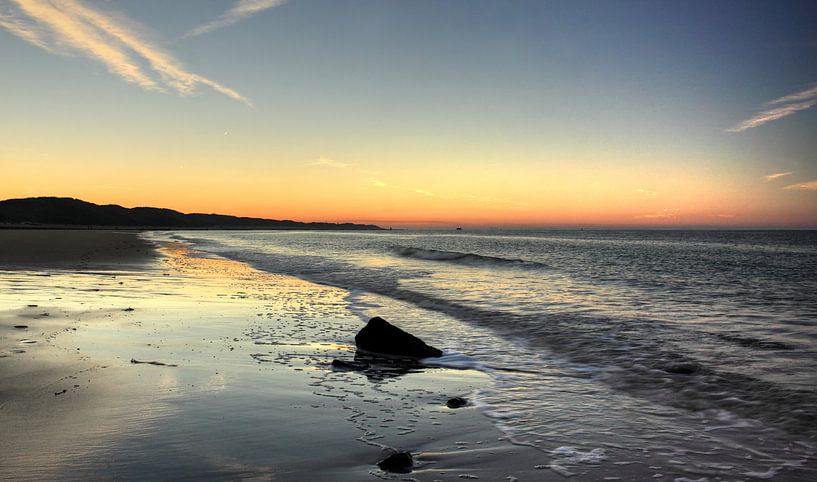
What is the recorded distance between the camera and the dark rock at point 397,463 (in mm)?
4289

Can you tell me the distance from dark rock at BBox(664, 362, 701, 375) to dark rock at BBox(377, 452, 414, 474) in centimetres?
592

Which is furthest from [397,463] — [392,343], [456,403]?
[392,343]

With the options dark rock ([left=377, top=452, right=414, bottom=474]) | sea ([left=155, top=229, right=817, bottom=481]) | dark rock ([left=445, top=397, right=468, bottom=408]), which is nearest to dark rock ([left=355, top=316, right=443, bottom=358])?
sea ([left=155, top=229, right=817, bottom=481])

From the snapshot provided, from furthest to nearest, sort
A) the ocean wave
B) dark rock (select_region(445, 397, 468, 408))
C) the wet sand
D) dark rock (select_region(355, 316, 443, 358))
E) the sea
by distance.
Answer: the ocean wave → dark rock (select_region(355, 316, 443, 358)) → dark rock (select_region(445, 397, 468, 408)) → the sea → the wet sand

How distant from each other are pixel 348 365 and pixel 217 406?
8.97ft

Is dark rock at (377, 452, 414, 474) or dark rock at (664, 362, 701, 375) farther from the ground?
dark rock at (377, 452, 414, 474)

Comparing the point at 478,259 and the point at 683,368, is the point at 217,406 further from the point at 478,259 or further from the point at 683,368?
the point at 478,259

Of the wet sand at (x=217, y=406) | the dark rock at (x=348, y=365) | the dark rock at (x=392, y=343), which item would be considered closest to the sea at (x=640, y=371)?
the dark rock at (x=392, y=343)

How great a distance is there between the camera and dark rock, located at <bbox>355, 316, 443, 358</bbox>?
9.27m

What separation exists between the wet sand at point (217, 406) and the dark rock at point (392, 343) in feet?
1.52

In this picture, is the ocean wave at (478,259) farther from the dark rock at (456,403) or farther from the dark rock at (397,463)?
the dark rock at (397,463)

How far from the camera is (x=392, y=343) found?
9.35m

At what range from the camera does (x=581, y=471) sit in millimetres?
4488

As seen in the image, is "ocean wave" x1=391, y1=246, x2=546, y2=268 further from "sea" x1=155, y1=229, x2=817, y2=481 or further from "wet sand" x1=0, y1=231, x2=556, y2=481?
"wet sand" x1=0, y1=231, x2=556, y2=481
